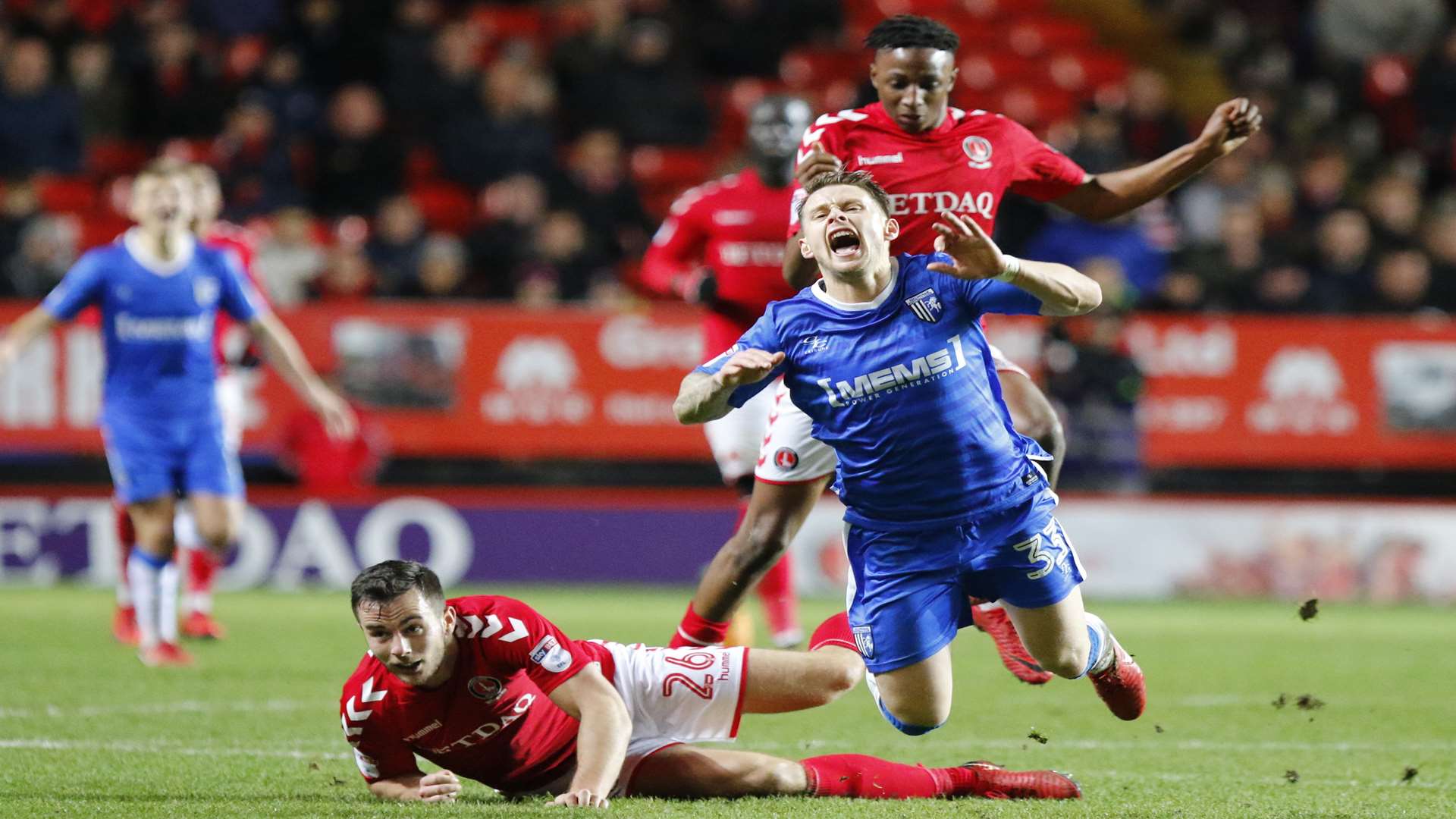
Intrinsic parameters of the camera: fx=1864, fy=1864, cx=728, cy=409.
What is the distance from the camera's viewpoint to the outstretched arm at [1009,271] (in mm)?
4734

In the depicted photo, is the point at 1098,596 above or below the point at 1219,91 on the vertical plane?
below

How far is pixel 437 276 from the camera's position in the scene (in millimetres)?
13289

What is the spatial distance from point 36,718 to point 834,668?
128 inches

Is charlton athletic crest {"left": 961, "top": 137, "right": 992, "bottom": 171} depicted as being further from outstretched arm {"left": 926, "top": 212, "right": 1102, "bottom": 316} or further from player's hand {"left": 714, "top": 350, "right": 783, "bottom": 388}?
player's hand {"left": 714, "top": 350, "right": 783, "bottom": 388}

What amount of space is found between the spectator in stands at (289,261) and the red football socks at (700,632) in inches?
282

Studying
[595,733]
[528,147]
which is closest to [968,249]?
[595,733]

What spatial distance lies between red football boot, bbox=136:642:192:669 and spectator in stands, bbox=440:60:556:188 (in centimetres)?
657

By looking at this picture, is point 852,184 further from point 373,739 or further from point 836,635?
point 373,739

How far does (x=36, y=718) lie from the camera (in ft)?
22.9

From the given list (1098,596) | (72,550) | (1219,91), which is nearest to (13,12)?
(72,550)

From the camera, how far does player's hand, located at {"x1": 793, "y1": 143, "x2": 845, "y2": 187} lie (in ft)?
19.2

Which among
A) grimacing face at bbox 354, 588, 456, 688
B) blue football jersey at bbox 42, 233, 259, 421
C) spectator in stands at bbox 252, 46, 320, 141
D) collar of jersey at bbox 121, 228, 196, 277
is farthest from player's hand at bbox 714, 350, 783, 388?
spectator in stands at bbox 252, 46, 320, 141

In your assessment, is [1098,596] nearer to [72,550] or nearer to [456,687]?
[72,550]

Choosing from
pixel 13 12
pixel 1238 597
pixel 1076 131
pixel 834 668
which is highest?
pixel 13 12
